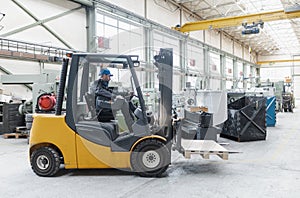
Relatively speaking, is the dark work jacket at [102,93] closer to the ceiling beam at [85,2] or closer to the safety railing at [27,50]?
the safety railing at [27,50]

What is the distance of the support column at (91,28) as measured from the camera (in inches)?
Answer: 374

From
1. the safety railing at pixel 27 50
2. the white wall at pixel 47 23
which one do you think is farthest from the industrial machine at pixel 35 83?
the white wall at pixel 47 23

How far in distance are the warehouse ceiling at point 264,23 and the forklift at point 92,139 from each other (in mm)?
10331

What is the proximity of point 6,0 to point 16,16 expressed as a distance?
0.46m

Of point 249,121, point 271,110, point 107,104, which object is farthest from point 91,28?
point 271,110

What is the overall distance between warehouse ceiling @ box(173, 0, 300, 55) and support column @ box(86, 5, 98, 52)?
6.38 meters

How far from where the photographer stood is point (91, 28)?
377 inches

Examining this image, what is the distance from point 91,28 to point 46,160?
674 cm

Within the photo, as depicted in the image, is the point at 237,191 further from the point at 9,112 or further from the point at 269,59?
the point at 269,59

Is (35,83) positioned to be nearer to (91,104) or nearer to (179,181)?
(91,104)

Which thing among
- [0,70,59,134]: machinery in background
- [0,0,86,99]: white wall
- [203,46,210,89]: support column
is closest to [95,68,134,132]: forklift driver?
[0,70,59,134]: machinery in background

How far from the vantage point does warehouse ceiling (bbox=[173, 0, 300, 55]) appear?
47.3 feet

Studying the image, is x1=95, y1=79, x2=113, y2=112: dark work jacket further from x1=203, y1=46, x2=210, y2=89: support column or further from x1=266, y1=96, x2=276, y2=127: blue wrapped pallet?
x1=203, y1=46, x2=210, y2=89: support column

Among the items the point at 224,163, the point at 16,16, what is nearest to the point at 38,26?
the point at 16,16
